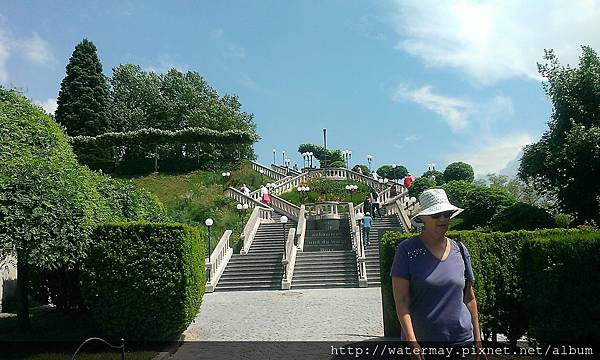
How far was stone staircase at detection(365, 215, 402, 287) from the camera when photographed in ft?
69.4

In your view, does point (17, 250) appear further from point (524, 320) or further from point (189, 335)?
point (524, 320)

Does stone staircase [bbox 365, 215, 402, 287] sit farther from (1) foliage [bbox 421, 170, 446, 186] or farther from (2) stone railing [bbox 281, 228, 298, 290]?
(1) foliage [bbox 421, 170, 446, 186]

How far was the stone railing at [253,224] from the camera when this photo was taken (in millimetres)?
25422

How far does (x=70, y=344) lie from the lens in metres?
10.2

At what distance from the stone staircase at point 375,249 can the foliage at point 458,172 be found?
25.7m

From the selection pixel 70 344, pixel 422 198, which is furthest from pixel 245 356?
pixel 422 198

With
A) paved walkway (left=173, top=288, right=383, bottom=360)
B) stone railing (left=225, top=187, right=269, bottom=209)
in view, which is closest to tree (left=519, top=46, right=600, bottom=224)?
paved walkway (left=173, top=288, right=383, bottom=360)

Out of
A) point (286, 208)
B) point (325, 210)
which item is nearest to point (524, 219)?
point (325, 210)

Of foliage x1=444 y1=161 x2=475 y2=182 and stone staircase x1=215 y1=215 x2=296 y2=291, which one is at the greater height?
foliage x1=444 y1=161 x2=475 y2=182

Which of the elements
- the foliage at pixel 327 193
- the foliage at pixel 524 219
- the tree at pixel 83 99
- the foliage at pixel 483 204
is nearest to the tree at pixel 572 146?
the foliage at pixel 524 219

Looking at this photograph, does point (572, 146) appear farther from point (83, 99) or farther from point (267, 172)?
point (83, 99)

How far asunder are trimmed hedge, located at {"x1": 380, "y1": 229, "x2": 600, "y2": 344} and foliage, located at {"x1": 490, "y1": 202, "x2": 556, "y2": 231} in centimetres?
1144

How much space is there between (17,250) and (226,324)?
5.60 m

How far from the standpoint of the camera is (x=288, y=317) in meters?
13.8
